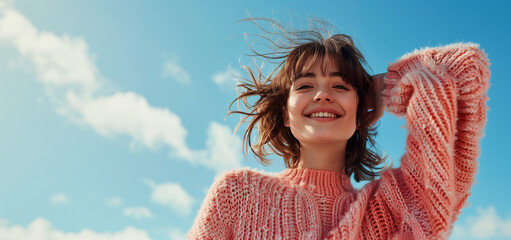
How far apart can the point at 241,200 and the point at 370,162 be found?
964 mm

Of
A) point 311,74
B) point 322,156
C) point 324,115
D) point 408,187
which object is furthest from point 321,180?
point 311,74

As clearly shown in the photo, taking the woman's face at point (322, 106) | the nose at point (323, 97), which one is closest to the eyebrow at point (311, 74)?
the woman's face at point (322, 106)

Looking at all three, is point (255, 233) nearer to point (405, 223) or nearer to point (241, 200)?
point (241, 200)

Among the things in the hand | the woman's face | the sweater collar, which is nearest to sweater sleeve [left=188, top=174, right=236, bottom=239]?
the sweater collar

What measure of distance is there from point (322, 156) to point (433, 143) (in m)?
0.66

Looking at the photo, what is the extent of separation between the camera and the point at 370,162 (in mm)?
2762

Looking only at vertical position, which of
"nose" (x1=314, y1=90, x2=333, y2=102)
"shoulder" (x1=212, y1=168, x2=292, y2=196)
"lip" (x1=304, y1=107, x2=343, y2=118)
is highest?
"nose" (x1=314, y1=90, x2=333, y2=102)

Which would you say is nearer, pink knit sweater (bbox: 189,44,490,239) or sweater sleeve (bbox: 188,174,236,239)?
pink knit sweater (bbox: 189,44,490,239)

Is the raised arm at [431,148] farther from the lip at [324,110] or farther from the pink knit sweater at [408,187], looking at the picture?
the lip at [324,110]

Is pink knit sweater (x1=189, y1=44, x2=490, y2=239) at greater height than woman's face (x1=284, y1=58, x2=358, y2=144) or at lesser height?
lesser

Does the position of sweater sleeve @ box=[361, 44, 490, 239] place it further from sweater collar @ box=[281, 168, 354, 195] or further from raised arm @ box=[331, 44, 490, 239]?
sweater collar @ box=[281, 168, 354, 195]

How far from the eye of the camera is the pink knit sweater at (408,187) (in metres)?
1.93

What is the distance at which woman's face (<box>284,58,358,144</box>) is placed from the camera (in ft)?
7.61

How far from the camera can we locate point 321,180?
2.37 meters
